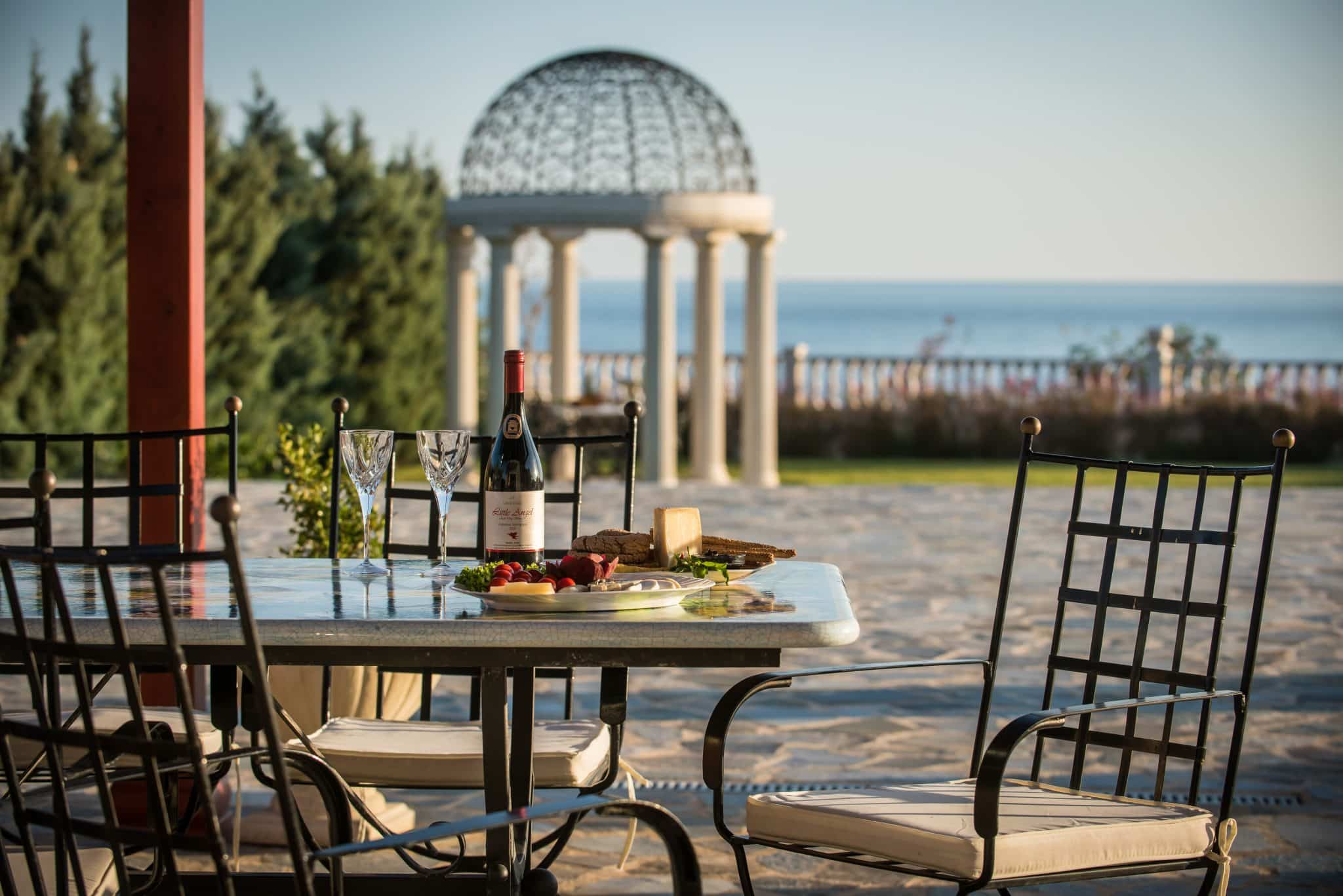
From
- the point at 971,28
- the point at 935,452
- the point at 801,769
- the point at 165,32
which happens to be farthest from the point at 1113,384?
the point at 165,32

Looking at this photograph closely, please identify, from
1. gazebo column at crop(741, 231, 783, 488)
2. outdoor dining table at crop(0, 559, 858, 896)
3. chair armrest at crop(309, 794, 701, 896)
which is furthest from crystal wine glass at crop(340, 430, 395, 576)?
gazebo column at crop(741, 231, 783, 488)

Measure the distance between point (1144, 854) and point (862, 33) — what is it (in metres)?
16.9

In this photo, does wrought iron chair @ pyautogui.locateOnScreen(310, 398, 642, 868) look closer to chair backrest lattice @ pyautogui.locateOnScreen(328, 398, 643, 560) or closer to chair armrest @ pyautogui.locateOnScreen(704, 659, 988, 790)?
chair backrest lattice @ pyautogui.locateOnScreen(328, 398, 643, 560)

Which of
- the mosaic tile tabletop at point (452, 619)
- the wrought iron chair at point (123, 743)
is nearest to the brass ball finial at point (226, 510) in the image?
the wrought iron chair at point (123, 743)

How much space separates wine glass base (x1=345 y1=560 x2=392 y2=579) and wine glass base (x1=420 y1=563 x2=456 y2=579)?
0.07 metres

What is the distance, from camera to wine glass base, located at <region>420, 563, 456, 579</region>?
2.84 m

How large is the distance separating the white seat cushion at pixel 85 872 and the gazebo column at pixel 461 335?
9995 mm

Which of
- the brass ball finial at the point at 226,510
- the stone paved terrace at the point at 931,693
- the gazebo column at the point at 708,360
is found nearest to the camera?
the brass ball finial at the point at 226,510

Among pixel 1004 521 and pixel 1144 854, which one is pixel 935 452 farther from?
pixel 1144 854

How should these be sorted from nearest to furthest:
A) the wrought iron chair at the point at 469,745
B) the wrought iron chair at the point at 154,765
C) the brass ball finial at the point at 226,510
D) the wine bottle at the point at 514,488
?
the brass ball finial at the point at 226,510, the wrought iron chair at the point at 154,765, the wine bottle at the point at 514,488, the wrought iron chair at the point at 469,745

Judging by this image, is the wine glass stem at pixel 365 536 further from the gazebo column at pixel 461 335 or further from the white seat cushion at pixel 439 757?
the gazebo column at pixel 461 335

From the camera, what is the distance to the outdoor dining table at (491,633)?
2.24 m

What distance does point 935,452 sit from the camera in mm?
16531

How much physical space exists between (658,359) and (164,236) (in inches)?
308
